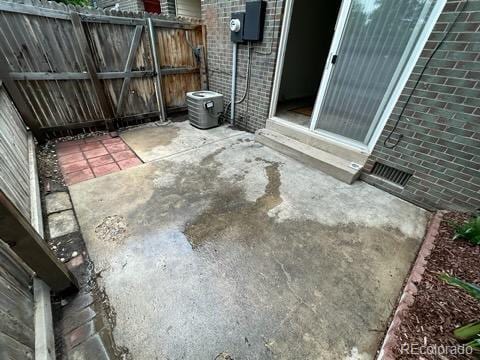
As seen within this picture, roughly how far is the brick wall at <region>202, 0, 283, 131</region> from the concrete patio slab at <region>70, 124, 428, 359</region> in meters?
1.54

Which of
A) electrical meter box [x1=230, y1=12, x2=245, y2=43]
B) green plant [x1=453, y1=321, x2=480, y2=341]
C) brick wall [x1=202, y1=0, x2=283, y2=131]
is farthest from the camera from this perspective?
electrical meter box [x1=230, y1=12, x2=245, y2=43]

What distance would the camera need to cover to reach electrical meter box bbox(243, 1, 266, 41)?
9.68 feet

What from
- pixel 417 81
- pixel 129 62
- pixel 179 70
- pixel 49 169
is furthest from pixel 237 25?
pixel 49 169

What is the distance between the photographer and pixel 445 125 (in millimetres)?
2066

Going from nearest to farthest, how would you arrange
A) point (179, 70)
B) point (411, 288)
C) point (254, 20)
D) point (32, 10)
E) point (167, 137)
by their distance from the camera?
1. point (411, 288)
2. point (32, 10)
3. point (254, 20)
4. point (167, 137)
5. point (179, 70)

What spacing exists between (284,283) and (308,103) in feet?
14.3

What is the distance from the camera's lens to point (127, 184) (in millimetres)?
2479

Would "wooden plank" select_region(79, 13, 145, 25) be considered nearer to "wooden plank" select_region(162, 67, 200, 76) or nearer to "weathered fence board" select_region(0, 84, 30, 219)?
"wooden plank" select_region(162, 67, 200, 76)

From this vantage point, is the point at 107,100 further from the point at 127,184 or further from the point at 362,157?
the point at 362,157

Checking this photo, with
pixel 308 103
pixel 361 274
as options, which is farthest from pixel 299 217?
pixel 308 103

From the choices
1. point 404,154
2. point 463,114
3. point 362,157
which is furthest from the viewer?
point 362,157

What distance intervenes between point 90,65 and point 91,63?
1.4 inches

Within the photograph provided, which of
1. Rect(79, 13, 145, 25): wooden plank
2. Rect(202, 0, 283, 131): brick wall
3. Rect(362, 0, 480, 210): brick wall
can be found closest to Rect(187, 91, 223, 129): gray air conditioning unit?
Rect(202, 0, 283, 131): brick wall

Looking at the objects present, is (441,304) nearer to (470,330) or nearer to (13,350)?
(470,330)
